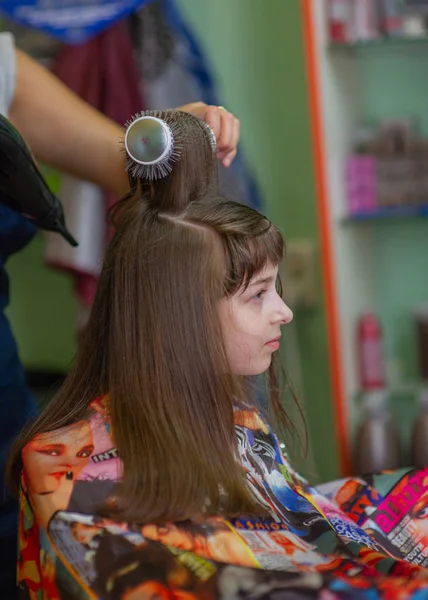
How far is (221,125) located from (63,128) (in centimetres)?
35

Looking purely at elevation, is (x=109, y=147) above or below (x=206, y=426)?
above

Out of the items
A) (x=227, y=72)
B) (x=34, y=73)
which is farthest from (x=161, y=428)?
(x=227, y=72)

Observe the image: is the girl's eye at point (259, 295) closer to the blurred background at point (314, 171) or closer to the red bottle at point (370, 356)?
the blurred background at point (314, 171)

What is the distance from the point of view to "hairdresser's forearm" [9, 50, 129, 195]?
5.36 ft

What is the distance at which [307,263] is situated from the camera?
3.01m

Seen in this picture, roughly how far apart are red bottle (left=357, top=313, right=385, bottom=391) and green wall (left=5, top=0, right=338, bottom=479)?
41cm

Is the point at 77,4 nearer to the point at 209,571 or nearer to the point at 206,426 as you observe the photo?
the point at 206,426

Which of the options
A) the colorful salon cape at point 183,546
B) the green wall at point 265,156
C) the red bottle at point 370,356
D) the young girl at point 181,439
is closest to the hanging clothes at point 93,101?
the green wall at point 265,156

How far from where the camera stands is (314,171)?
2773mm

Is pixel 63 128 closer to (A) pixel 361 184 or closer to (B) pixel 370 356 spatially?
(A) pixel 361 184

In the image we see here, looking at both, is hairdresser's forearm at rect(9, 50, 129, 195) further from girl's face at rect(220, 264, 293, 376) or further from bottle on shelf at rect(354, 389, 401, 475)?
bottle on shelf at rect(354, 389, 401, 475)


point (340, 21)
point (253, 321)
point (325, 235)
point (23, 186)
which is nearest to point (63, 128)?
point (23, 186)

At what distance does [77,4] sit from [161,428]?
1.75 metres

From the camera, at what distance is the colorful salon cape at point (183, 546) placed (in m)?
0.99
